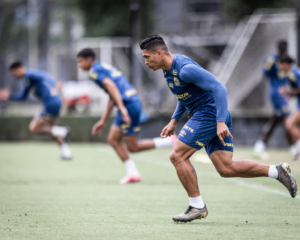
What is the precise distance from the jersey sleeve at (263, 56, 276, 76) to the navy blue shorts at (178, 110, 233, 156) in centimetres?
745

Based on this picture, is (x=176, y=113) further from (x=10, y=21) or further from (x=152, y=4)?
(x=10, y=21)

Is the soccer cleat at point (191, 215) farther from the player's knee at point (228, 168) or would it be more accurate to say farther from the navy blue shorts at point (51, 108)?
the navy blue shorts at point (51, 108)

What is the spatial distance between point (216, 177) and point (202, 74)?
5.02 m

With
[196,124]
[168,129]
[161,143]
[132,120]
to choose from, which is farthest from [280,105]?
[196,124]

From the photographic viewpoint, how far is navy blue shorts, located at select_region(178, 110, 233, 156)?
582cm

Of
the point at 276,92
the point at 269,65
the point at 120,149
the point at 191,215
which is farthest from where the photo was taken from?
the point at 276,92

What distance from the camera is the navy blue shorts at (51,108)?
45.2 feet

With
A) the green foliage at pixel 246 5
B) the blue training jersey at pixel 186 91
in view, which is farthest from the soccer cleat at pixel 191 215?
the green foliage at pixel 246 5

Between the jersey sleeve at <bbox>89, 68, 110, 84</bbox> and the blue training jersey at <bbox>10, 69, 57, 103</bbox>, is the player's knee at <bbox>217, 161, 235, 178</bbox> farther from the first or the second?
the blue training jersey at <bbox>10, 69, 57, 103</bbox>

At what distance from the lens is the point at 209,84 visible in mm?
5621

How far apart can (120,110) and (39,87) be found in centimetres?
499

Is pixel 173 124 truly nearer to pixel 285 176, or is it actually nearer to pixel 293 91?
pixel 285 176

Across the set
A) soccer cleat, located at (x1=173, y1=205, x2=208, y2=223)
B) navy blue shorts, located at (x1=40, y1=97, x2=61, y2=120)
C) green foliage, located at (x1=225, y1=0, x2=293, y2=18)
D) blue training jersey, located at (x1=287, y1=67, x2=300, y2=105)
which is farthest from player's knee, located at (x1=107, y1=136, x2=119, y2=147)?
green foliage, located at (x1=225, y1=0, x2=293, y2=18)

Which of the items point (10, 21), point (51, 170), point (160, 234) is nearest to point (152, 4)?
point (10, 21)
